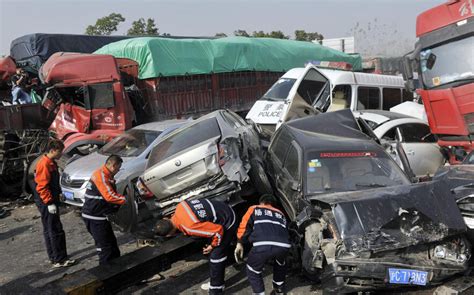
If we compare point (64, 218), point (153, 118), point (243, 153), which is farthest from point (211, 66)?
point (243, 153)

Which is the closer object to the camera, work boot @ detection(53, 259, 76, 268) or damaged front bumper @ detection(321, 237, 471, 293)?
damaged front bumper @ detection(321, 237, 471, 293)

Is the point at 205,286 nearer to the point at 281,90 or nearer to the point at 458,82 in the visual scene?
the point at 458,82

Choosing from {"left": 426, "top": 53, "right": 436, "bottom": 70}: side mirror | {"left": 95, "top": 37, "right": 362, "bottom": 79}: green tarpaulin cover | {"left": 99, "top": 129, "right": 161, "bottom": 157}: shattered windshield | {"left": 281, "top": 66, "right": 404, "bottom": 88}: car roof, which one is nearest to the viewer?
{"left": 99, "top": 129, "right": 161, "bottom": 157}: shattered windshield

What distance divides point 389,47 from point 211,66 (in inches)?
621

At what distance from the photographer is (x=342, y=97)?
11.6 m

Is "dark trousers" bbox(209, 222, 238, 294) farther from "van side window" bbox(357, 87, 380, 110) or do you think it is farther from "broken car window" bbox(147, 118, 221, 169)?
"van side window" bbox(357, 87, 380, 110)

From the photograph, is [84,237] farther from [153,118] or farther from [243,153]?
[153,118]

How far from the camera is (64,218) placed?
8.16 metres

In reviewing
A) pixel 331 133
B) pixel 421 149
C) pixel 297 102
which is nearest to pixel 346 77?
pixel 297 102

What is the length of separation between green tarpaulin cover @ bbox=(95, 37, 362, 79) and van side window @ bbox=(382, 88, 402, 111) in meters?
4.79

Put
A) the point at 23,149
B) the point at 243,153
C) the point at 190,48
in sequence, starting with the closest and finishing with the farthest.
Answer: the point at 243,153 < the point at 23,149 < the point at 190,48

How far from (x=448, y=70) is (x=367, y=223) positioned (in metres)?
5.47

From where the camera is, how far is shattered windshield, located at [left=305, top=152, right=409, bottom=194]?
5246mm

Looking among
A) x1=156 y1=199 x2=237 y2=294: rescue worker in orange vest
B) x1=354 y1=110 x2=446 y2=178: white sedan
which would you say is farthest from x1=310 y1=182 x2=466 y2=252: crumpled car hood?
x1=354 y1=110 x2=446 y2=178: white sedan
